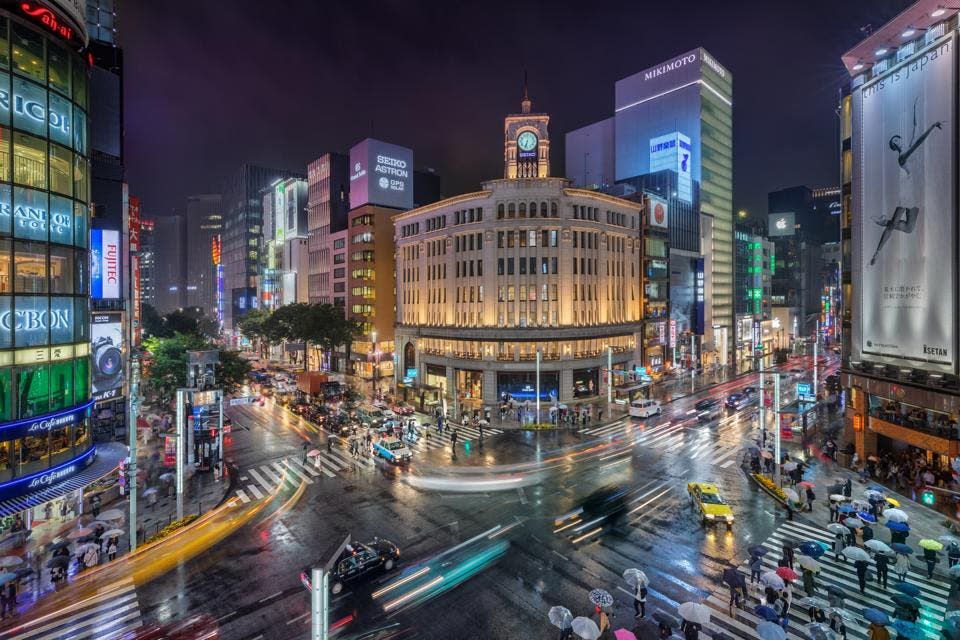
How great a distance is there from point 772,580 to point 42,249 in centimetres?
3610

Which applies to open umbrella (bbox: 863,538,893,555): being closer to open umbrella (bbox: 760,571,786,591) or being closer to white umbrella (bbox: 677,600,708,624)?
open umbrella (bbox: 760,571,786,591)

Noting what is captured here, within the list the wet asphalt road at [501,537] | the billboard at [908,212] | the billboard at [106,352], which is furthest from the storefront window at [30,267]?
the billboard at [908,212]

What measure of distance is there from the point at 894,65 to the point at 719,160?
251 ft

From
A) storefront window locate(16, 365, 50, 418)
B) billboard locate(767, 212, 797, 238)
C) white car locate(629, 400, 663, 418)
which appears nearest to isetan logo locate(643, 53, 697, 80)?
billboard locate(767, 212, 797, 238)

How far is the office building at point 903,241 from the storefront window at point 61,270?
49.6m

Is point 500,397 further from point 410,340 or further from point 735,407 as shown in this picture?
point 735,407

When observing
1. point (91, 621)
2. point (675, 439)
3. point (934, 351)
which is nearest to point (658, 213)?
point (675, 439)

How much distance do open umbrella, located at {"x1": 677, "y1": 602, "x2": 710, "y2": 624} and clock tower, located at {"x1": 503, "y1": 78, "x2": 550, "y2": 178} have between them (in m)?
54.9

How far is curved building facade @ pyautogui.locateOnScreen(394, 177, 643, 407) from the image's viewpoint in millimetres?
55656

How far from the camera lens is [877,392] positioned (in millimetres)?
32125

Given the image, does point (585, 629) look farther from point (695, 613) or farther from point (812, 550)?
point (812, 550)

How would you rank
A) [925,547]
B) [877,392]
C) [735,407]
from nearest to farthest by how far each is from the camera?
[925,547] → [877,392] → [735,407]

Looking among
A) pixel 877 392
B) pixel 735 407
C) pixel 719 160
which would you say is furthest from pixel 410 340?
pixel 719 160

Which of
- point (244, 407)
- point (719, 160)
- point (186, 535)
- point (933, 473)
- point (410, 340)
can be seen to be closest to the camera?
point (186, 535)
